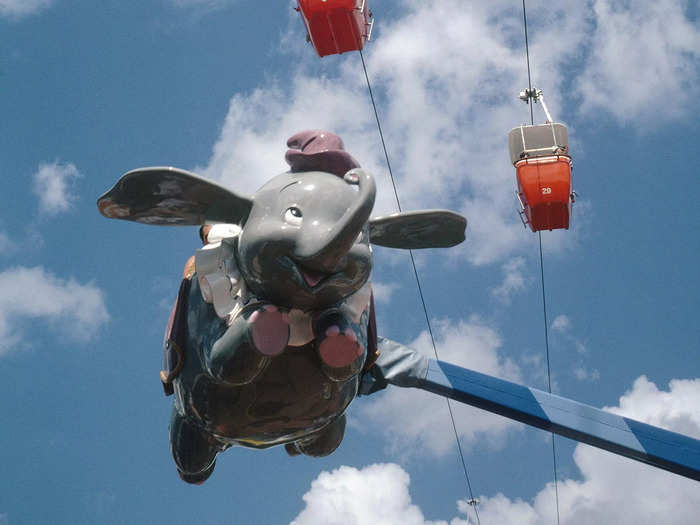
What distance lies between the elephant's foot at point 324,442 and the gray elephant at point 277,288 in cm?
26

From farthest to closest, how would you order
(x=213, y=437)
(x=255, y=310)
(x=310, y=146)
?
1. (x=213, y=437)
2. (x=310, y=146)
3. (x=255, y=310)

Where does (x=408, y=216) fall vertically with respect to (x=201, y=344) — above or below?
above

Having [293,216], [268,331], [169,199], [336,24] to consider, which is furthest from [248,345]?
[336,24]

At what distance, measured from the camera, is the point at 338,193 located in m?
2.94

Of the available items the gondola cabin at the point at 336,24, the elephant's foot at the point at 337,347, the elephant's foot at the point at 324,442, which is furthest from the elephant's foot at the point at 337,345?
the gondola cabin at the point at 336,24

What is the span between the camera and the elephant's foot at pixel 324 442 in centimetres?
376

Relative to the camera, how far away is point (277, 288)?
2.86 metres

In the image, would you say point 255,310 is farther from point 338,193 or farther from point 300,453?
point 300,453

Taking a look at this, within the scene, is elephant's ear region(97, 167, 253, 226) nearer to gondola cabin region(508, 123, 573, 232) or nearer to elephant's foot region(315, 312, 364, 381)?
elephant's foot region(315, 312, 364, 381)

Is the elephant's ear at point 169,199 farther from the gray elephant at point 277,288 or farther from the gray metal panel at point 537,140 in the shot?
the gray metal panel at point 537,140

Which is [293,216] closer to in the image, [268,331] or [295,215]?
[295,215]

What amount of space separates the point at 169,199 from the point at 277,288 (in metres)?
0.56

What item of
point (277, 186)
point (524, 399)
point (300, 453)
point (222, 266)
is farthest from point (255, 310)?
point (524, 399)

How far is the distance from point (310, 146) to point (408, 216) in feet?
1.53
